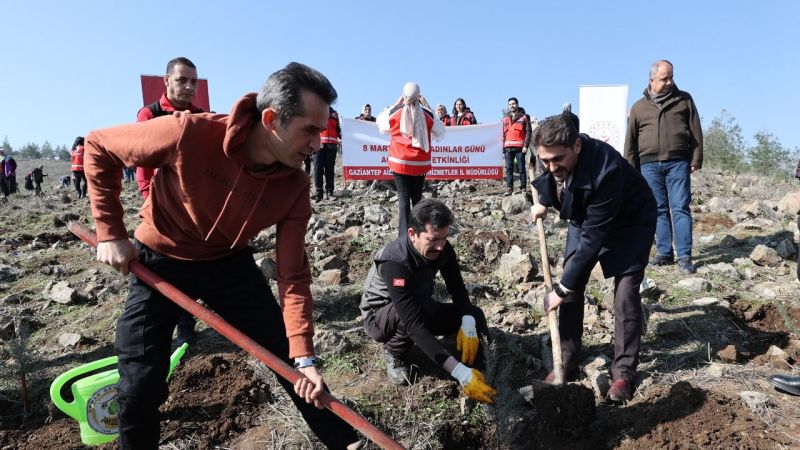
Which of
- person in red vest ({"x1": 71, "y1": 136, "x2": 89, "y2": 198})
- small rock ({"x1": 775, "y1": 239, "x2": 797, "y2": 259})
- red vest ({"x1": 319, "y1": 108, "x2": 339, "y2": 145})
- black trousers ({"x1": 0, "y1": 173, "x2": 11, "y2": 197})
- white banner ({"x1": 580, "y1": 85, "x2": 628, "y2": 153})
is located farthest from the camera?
black trousers ({"x1": 0, "y1": 173, "x2": 11, "y2": 197})

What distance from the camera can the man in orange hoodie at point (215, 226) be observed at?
1.99 m

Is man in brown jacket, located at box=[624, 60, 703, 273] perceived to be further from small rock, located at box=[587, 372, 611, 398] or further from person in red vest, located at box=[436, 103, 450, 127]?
person in red vest, located at box=[436, 103, 450, 127]

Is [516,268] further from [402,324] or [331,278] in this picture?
[402,324]

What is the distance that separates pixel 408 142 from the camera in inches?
219

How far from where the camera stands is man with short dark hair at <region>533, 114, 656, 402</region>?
276 centimetres

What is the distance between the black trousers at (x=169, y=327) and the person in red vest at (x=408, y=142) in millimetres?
3132

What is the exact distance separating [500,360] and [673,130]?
120 inches

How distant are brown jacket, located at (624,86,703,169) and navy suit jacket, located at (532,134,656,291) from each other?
2.33 meters

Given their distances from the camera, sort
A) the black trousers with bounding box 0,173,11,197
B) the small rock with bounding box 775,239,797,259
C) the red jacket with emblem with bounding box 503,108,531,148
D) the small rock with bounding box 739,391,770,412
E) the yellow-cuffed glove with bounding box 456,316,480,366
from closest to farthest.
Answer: the small rock with bounding box 739,391,770,412
the yellow-cuffed glove with bounding box 456,316,480,366
the small rock with bounding box 775,239,797,259
the red jacket with emblem with bounding box 503,108,531,148
the black trousers with bounding box 0,173,11,197

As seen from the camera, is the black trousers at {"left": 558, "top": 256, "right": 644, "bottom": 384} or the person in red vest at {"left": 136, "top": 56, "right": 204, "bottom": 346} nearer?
the black trousers at {"left": 558, "top": 256, "right": 644, "bottom": 384}

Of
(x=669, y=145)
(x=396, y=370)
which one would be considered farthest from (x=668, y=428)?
(x=669, y=145)

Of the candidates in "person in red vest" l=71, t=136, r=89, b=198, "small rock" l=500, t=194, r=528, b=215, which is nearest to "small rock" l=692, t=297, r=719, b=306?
"small rock" l=500, t=194, r=528, b=215

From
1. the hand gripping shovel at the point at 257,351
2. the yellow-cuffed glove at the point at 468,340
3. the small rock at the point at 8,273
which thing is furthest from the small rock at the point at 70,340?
the yellow-cuffed glove at the point at 468,340

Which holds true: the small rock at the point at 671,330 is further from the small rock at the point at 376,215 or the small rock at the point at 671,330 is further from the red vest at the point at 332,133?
the red vest at the point at 332,133
